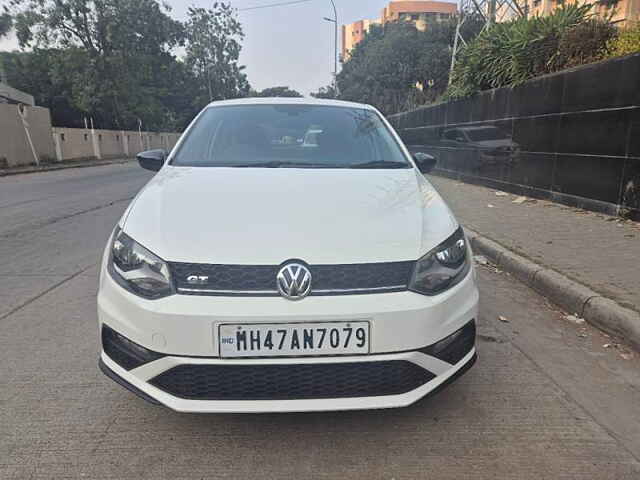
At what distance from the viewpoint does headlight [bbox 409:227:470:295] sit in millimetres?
1973

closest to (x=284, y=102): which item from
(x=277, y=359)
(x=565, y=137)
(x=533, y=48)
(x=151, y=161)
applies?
(x=151, y=161)

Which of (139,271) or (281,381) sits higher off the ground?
(139,271)

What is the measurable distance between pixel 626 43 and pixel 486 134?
3366mm

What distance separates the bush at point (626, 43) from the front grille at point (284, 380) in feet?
21.6

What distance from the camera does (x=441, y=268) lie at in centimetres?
205

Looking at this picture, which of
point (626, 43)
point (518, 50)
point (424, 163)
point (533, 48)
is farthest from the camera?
point (518, 50)

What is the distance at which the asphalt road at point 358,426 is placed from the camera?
1.95 meters

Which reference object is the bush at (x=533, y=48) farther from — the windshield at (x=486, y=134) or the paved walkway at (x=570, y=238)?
the paved walkway at (x=570, y=238)

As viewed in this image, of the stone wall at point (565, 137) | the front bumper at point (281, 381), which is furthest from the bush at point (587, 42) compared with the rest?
the front bumper at point (281, 381)

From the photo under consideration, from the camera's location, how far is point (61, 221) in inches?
288

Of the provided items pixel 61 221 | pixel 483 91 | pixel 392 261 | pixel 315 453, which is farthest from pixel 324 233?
pixel 483 91

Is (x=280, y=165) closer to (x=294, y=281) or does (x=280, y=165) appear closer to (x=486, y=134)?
(x=294, y=281)

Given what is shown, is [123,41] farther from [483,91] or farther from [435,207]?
[435,207]

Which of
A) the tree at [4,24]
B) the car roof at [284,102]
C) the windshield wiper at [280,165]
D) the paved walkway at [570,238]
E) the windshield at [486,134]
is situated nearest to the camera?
the windshield wiper at [280,165]
